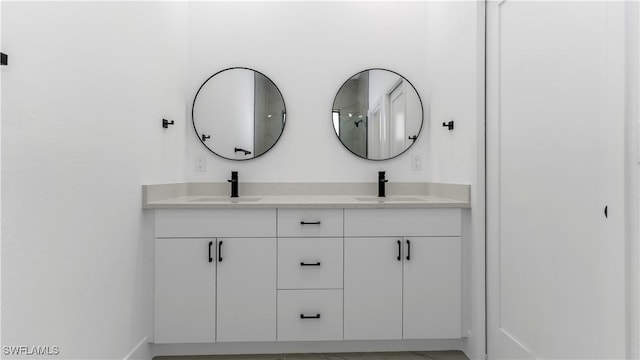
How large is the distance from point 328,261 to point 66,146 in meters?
1.32

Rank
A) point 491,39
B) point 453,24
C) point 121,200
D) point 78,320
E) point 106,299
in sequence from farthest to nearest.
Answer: point 453,24
point 491,39
point 121,200
point 106,299
point 78,320

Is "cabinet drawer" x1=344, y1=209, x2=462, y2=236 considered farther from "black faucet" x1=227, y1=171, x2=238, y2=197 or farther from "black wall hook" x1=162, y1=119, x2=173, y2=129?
"black wall hook" x1=162, y1=119, x2=173, y2=129

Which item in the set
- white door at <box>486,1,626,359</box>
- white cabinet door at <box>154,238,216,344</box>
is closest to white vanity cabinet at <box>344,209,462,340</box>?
white door at <box>486,1,626,359</box>

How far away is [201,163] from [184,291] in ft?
2.97

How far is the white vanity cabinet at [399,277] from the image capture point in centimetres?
211

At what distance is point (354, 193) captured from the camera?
2.65m

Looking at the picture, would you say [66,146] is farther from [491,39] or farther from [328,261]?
[491,39]

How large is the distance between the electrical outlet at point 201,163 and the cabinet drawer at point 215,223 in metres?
0.60

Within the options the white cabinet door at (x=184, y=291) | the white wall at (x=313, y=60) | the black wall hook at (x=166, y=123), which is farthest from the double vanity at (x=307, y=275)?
the white wall at (x=313, y=60)

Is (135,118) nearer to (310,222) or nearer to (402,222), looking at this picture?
(310,222)

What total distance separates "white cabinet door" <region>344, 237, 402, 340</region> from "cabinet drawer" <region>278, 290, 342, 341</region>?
6 cm

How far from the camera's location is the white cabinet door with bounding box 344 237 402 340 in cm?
211

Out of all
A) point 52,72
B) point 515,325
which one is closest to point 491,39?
point 515,325

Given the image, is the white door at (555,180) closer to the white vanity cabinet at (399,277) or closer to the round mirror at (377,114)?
the white vanity cabinet at (399,277)
